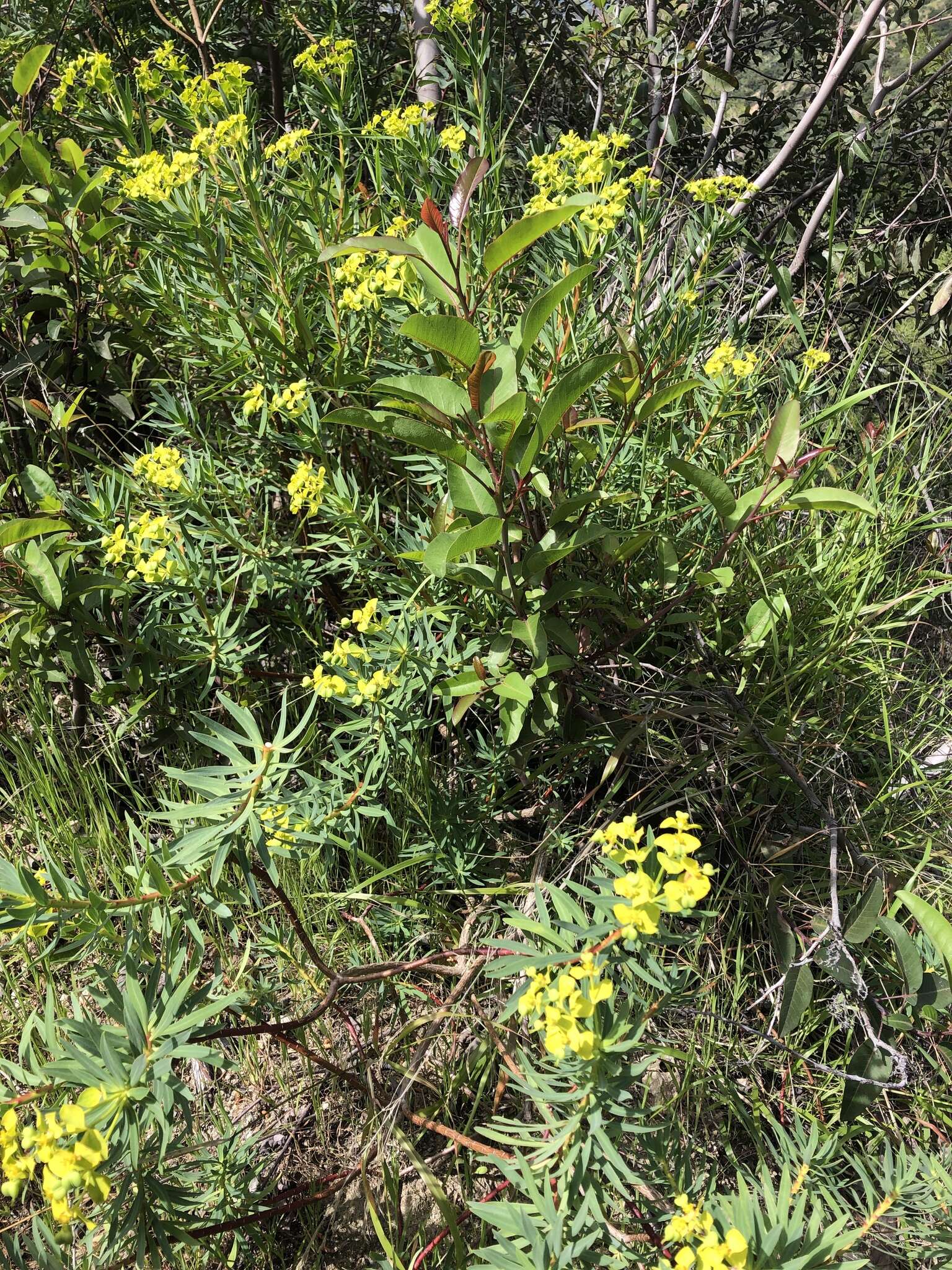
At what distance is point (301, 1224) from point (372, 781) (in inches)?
27.9

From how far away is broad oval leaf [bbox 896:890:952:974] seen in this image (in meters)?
1.33

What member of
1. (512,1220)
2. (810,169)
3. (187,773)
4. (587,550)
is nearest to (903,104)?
(810,169)

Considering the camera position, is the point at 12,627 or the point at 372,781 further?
the point at 12,627

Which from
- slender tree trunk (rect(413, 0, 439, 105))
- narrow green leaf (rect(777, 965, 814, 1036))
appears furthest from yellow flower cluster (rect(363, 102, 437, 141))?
narrow green leaf (rect(777, 965, 814, 1036))

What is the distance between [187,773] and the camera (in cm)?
128

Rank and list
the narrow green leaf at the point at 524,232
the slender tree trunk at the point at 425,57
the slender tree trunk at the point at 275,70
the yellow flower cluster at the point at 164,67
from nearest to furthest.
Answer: the narrow green leaf at the point at 524,232 → the yellow flower cluster at the point at 164,67 → the slender tree trunk at the point at 425,57 → the slender tree trunk at the point at 275,70

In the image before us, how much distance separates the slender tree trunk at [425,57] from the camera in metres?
2.45

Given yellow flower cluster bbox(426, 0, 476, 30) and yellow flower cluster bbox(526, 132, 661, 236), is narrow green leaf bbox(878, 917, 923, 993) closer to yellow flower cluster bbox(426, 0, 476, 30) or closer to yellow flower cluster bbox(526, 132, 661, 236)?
yellow flower cluster bbox(526, 132, 661, 236)

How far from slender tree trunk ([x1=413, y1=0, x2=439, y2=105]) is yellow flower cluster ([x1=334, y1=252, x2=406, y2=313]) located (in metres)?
1.05

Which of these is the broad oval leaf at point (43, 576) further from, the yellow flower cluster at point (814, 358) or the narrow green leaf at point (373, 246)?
the yellow flower cluster at point (814, 358)

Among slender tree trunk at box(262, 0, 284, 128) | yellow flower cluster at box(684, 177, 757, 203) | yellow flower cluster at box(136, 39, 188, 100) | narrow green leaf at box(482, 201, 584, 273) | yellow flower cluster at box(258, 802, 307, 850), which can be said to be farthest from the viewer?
slender tree trunk at box(262, 0, 284, 128)

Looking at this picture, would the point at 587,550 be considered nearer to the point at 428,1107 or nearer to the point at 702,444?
the point at 702,444

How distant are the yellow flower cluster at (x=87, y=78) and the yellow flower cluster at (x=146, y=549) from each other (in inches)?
47.6

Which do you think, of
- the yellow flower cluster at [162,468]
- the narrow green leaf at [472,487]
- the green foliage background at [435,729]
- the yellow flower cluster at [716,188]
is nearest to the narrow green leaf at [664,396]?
the green foliage background at [435,729]
